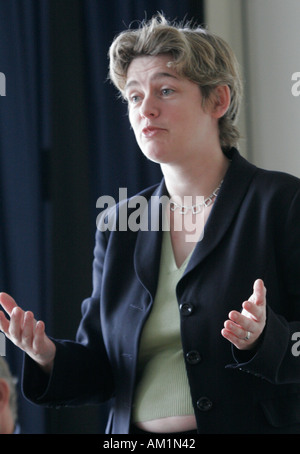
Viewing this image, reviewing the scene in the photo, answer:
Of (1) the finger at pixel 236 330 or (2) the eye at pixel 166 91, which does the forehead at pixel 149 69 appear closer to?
(2) the eye at pixel 166 91

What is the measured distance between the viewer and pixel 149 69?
169cm

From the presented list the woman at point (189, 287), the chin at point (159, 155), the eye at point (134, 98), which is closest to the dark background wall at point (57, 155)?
the woman at point (189, 287)

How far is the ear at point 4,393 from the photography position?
94 centimetres

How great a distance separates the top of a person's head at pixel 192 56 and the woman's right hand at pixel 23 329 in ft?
2.18

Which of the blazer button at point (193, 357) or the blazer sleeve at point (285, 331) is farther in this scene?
the blazer button at point (193, 357)

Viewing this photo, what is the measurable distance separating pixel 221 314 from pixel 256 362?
16cm

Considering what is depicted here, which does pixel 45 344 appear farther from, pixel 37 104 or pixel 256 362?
pixel 37 104

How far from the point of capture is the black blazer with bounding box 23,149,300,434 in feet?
4.72

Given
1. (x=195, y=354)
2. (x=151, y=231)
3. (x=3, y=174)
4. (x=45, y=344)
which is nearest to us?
(x=195, y=354)

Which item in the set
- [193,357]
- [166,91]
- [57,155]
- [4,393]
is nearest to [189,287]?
[193,357]

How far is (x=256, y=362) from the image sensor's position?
1.36 m

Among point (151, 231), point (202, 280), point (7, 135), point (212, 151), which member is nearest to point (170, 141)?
point (212, 151)

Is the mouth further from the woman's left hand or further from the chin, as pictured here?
the woman's left hand

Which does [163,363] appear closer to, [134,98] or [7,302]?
[7,302]
